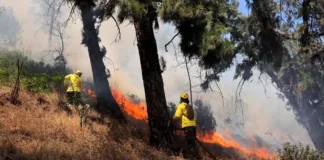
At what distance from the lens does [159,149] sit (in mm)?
7055

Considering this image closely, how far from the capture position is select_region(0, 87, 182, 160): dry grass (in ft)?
15.8

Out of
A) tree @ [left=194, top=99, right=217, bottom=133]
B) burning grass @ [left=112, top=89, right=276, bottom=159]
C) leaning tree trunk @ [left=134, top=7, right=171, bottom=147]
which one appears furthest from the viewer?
tree @ [left=194, top=99, right=217, bottom=133]

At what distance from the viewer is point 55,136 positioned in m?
5.92

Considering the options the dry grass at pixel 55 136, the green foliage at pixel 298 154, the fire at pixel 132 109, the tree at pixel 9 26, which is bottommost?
the green foliage at pixel 298 154

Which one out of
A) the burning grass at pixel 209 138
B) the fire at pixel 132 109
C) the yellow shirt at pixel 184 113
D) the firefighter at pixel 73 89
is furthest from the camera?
the fire at pixel 132 109

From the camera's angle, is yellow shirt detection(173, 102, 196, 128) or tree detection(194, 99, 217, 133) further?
tree detection(194, 99, 217, 133)

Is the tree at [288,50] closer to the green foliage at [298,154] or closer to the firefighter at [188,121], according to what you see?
the firefighter at [188,121]

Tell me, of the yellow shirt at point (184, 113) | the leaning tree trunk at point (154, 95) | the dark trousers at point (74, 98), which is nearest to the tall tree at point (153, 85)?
the leaning tree trunk at point (154, 95)

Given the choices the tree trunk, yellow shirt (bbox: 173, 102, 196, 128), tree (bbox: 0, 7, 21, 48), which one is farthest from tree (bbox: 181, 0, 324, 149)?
tree (bbox: 0, 7, 21, 48)

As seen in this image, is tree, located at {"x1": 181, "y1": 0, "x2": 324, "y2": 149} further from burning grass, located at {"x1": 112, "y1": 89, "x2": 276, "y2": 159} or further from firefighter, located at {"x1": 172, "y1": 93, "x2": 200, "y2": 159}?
burning grass, located at {"x1": 112, "y1": 89, "x2": 276, "y2": 159}

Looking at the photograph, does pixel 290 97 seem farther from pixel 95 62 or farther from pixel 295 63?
pixel 95 62

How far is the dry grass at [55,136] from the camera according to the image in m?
4.82

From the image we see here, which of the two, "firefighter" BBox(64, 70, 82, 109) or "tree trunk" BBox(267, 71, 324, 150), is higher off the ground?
"firefighter" BBox(64, 70, 82, 109)

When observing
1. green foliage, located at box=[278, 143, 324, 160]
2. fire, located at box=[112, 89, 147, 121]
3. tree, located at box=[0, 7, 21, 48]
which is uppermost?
tree, located at box=[0, 7, 21, 48]
